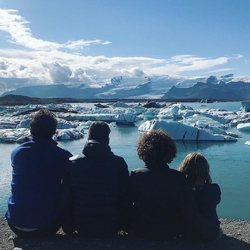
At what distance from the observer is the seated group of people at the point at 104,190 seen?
330 cm

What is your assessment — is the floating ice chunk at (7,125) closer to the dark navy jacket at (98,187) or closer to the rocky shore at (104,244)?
the rocky shore at (104,244)

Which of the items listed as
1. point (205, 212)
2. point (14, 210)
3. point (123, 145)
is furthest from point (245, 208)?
point (123, 145)

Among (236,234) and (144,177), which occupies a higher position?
(144,177)

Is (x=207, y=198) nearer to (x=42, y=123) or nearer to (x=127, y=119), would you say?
(x=42, y=123)

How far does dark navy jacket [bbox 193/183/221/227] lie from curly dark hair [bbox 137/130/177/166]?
0.36 meters

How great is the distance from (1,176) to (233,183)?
563 cm

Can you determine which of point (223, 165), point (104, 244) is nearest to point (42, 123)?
point (104, 244)

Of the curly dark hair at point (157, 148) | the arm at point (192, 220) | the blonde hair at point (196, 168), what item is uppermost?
the curly dark hair at point (157, 148)

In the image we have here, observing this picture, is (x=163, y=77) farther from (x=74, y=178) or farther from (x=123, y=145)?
(x=74, y=178)

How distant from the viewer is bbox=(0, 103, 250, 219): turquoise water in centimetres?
801

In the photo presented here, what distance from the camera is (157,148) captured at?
3230mm

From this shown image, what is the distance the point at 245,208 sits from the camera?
307 inches

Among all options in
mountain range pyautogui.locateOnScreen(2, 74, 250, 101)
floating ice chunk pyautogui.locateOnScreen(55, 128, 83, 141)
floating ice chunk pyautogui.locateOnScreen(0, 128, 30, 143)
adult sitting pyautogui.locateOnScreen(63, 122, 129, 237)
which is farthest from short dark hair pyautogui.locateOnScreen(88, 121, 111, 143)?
mountain range pyautogui.locateOnScreen(2, 74, 250, 101)

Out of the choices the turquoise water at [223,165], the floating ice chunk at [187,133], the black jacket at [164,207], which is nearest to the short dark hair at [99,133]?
the black jacket at [164,207]
